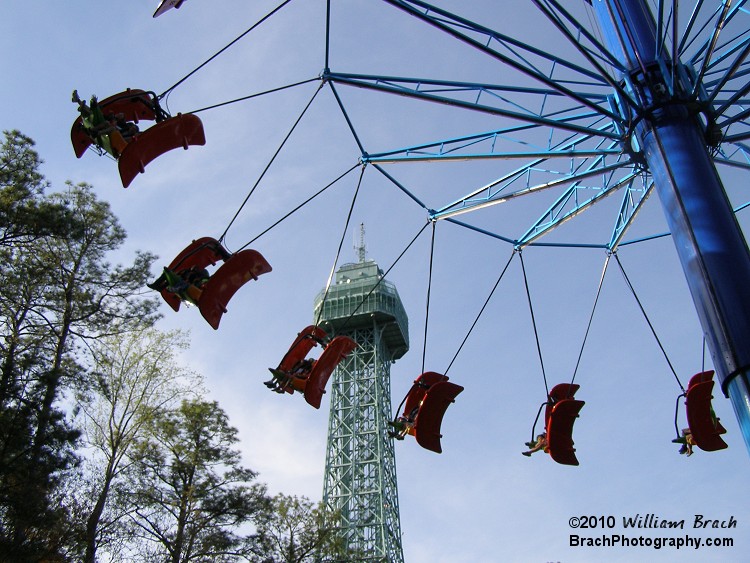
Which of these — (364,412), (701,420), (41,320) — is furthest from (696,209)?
(364,412)

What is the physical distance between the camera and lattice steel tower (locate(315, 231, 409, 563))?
57875mm

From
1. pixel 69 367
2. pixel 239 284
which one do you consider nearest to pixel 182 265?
pixel 239 284

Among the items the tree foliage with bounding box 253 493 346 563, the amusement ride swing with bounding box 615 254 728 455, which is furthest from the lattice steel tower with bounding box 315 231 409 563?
the amusement ride swing with bounding box 615 254 728 455

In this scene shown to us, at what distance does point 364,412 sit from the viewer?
64.4 m

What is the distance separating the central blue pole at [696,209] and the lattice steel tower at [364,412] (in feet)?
143

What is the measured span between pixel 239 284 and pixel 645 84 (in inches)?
285

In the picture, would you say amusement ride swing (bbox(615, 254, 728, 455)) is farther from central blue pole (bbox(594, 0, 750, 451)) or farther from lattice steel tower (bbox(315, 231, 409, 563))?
lattice steel tower (bbox(315, 231, 409, 563))

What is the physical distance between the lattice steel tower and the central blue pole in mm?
43556

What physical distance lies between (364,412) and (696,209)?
5623 cm

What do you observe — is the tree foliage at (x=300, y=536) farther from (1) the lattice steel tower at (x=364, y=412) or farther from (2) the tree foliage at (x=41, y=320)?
(1) the lattice steel tower at (x=364, y=412)

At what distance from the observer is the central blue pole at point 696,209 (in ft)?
29.4

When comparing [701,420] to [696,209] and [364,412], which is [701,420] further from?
[364,412]

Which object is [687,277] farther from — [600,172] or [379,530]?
[379,530]

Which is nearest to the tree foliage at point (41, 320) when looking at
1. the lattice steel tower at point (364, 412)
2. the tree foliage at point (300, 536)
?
the tree foliage at point (300, 536)
